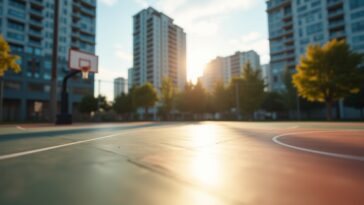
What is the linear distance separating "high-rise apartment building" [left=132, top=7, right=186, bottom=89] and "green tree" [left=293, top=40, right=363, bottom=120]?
2868 inches

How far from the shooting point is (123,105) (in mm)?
61344

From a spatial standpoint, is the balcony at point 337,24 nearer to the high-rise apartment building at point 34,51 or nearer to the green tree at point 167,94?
the green tree at point 167,94

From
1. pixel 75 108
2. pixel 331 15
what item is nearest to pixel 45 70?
pixel 75 108

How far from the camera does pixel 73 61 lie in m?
20.7

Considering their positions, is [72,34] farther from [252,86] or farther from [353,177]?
[353,177]

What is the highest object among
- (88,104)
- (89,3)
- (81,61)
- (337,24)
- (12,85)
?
(89,3)

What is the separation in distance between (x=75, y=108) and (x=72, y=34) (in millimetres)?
21880

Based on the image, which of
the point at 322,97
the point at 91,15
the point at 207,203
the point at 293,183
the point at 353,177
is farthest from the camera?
the point at 91,15

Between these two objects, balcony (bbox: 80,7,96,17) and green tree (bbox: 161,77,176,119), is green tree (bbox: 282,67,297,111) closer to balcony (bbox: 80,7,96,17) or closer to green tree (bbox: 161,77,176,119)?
green tree (bbox: 161,77,176,119)

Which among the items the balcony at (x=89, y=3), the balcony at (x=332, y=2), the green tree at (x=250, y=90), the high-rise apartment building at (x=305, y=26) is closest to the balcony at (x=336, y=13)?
the high-rise apartment building at (x=305, y=26)

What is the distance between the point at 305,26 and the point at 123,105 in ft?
192

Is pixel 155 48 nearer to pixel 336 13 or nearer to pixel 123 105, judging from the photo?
pixel 123 105

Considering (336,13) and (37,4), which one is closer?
(37,4)

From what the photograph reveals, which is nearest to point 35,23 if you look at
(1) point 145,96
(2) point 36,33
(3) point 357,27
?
(2) point 36,33
